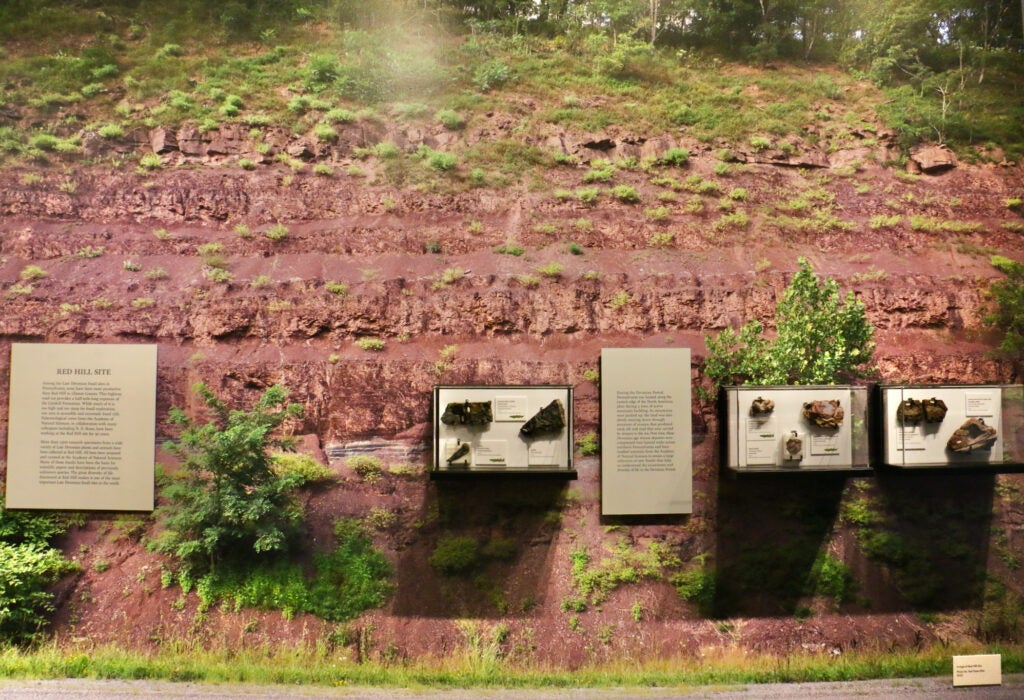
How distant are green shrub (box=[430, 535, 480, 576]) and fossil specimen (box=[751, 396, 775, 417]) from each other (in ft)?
10.2

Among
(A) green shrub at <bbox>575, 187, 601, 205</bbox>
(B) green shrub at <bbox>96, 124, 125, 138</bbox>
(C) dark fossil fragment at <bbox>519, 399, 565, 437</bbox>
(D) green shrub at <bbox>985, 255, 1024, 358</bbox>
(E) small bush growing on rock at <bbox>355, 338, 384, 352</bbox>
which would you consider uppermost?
(B) green shrub at <bbox>96, 124, 125, 138</bbox>

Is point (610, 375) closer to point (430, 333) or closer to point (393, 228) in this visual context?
point (430, 333)

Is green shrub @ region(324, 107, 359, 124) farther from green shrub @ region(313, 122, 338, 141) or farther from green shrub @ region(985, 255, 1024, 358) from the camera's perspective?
green shrub @ region(985, 255, 1024, 358)

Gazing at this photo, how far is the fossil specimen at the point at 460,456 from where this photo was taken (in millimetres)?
6254

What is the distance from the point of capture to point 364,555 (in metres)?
6.82

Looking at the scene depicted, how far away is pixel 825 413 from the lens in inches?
251

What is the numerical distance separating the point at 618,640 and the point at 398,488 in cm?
274

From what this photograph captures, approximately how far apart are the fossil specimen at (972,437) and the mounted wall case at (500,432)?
12.5 ft

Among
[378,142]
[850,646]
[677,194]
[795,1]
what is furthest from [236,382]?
[795,1]

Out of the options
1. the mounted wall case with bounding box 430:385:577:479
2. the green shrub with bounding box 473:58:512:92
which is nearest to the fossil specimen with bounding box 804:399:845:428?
the mounted wall case with bounding box 430:385:577:479

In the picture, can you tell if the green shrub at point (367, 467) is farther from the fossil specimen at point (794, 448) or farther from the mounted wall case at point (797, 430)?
the fossil specimen at point (794, 448)

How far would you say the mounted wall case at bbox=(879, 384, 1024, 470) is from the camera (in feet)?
21.5

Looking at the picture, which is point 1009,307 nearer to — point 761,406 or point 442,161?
point 761,406

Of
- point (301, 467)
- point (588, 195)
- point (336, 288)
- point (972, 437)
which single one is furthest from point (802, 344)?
point (301, 467)
